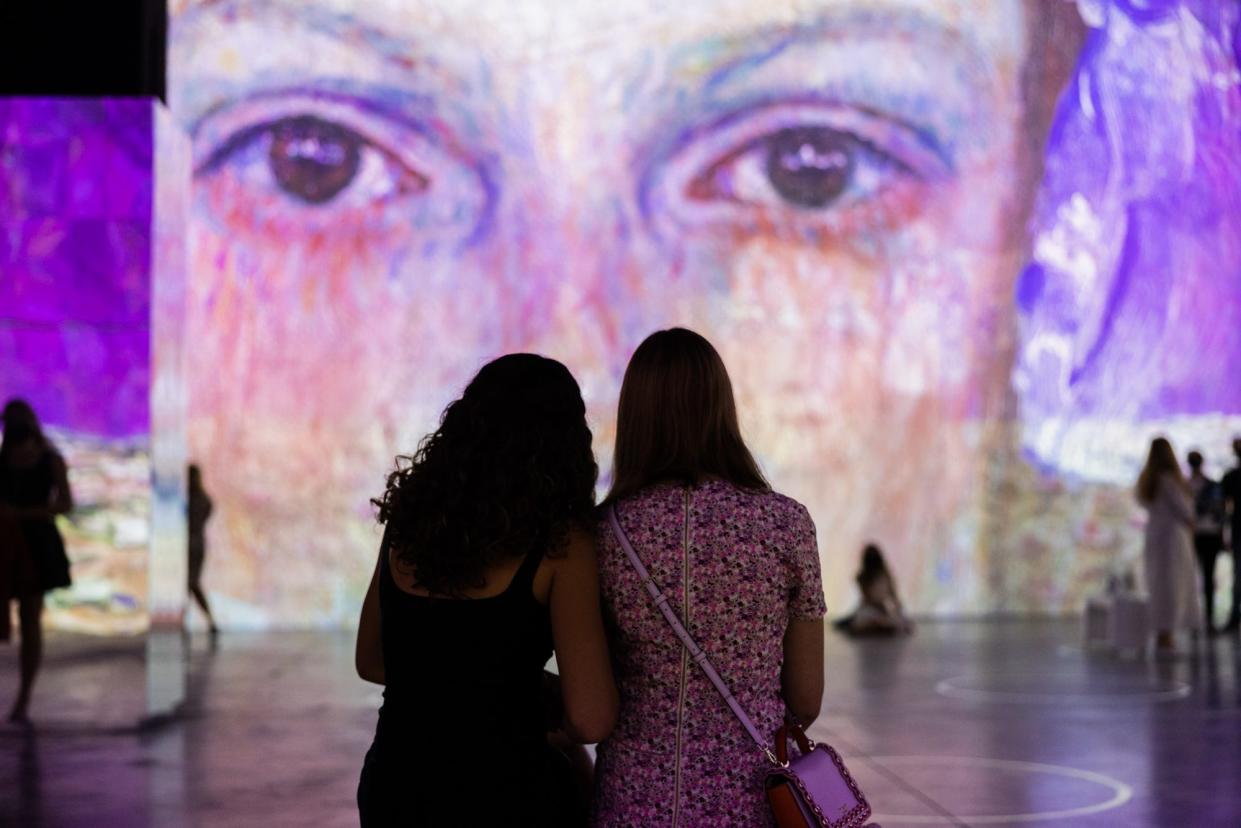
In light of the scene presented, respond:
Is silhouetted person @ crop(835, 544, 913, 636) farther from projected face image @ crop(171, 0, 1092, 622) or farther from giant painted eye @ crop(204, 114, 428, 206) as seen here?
giant painted eye @ crop(204, 114, 428, 206)

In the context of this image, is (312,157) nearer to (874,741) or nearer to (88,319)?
(88,319)

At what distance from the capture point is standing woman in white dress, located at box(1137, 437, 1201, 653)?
12.0m

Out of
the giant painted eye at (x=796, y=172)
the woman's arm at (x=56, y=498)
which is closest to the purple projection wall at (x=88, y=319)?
the woman's arm at (x=56, y=498)

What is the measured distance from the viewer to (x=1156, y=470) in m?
12.0

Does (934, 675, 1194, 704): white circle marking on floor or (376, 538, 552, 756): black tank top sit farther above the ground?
(376, 538, 552, 756): black tank top

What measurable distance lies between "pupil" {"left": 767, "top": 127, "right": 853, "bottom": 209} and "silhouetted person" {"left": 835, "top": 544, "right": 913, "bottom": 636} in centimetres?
362

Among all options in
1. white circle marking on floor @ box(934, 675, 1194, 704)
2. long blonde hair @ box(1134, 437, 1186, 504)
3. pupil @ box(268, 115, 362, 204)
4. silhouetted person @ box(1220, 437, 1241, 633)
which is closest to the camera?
white circle marking on floor @ box(934, 675, 1194, 704)

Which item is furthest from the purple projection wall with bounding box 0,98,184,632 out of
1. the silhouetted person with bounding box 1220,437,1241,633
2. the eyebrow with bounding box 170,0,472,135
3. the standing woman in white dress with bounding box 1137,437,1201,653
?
the silhouetted person with bounding box 1220,437,1241,633

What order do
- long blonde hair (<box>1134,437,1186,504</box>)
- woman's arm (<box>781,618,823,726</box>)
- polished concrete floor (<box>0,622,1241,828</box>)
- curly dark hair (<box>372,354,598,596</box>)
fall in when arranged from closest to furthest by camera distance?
curly dark hair (<box>372,354,598,596</box>), woman's arm (<box>781,618,823,726</box>), polished concrete floor (<box>0,622,1241,828</box>), long blonde hair (<box>1134,437,1186,504</box>)

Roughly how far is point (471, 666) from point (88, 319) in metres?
6.24

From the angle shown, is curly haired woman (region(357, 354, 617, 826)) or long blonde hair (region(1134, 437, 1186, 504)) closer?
curly haired woman (region(357, 354, 617, 826))

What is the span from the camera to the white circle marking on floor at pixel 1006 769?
233 inches

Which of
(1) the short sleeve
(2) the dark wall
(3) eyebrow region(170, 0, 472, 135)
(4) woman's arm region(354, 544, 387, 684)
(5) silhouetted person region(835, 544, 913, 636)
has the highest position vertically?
(3) eyebrow region(170, 0, 472, 135)

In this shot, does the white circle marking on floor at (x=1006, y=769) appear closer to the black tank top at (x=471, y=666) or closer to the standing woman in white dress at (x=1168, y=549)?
the black tank top at (x=471, y=666)
